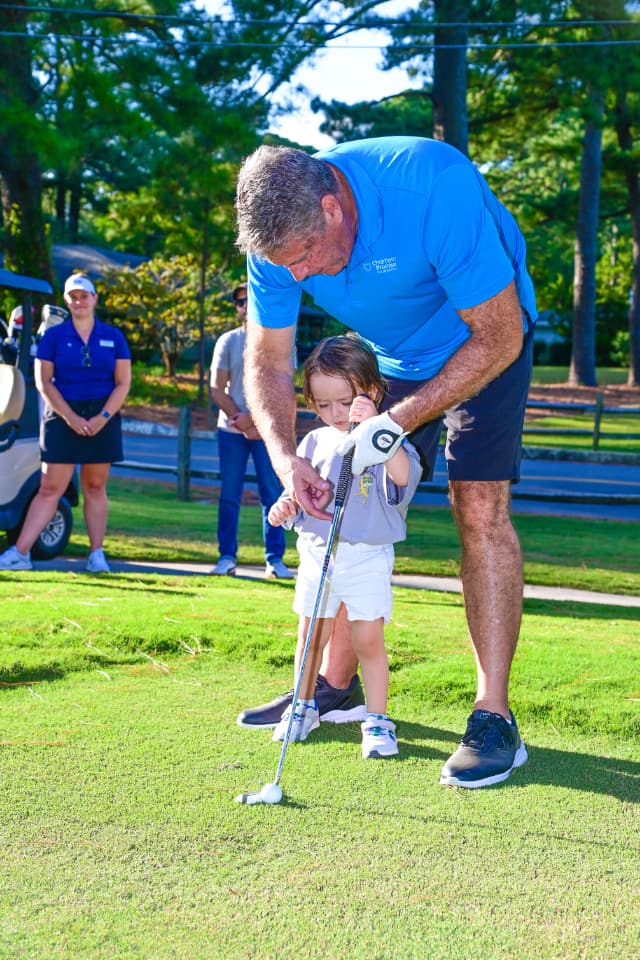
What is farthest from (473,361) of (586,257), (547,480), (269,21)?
(586,257)

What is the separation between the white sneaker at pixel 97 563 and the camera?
767cm

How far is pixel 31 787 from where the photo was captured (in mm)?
3027

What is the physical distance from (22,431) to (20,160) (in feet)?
39.1

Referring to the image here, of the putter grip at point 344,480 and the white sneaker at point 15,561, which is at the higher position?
the putter grip at point 344,480

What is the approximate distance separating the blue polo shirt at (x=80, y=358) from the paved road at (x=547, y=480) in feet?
15.0

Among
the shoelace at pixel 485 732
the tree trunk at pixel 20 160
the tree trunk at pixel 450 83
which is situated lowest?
the shoelace at pixel 485 732

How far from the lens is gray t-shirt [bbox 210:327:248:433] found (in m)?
8.16

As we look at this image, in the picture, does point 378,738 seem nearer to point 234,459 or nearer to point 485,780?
point 485,780

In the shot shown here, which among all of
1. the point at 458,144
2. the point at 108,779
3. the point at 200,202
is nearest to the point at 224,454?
the point at 108,779

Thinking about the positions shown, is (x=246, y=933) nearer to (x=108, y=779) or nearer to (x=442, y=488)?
(x=108, y=779)

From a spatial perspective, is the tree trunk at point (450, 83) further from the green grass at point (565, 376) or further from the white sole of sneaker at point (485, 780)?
the white sole of sneaker at point (485, 780)

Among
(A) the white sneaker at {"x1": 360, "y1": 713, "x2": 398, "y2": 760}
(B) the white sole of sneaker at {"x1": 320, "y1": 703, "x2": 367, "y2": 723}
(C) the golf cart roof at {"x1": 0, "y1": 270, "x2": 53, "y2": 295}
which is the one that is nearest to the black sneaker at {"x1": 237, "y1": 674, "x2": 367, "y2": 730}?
(B) the white sole of sneaker at {"x1": 320, "y1": 703, "x2": 367, "y2": 723}

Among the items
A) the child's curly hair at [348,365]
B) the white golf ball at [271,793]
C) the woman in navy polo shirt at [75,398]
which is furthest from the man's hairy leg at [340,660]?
the woman in navy polo shirt at [75,398]

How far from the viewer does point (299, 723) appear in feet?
11.8
